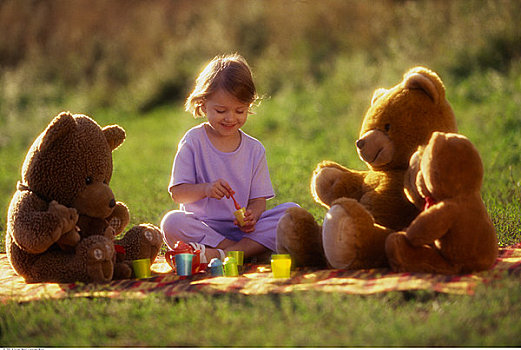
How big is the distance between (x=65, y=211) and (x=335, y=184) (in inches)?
56.2

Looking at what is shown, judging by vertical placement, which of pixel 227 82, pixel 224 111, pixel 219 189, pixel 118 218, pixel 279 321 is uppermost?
pixel 227 82

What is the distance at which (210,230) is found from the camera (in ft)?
13.3

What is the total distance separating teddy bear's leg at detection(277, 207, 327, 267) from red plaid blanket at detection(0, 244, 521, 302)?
101mm

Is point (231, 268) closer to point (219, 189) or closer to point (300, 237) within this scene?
point (300, 237)

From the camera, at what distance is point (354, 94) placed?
34.5ft

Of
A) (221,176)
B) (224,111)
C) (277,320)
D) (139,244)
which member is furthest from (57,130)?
(277,320)

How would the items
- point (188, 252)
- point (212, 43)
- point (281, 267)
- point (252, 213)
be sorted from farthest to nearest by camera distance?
point (212, 43)
point (252, 213)
point (188, 252)
point (281, 267)

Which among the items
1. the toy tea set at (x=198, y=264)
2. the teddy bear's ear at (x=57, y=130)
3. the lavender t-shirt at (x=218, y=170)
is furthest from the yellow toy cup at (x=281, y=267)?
the teddy bear's ear at (x=57, y=130)

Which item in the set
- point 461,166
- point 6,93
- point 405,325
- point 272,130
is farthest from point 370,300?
point 6,93

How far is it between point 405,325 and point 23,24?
17676 mm

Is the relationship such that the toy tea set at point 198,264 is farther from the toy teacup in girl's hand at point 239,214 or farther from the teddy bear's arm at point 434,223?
the teddy bear's arm at point 434,223

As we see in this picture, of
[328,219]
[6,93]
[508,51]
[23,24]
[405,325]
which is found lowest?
[405,325]

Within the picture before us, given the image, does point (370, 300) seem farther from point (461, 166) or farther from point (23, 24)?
point (23, 24)

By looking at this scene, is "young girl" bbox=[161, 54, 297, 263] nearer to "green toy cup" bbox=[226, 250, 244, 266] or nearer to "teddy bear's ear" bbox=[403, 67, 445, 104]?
"green toy cup" bbox=[226, 250, 244, 266]
